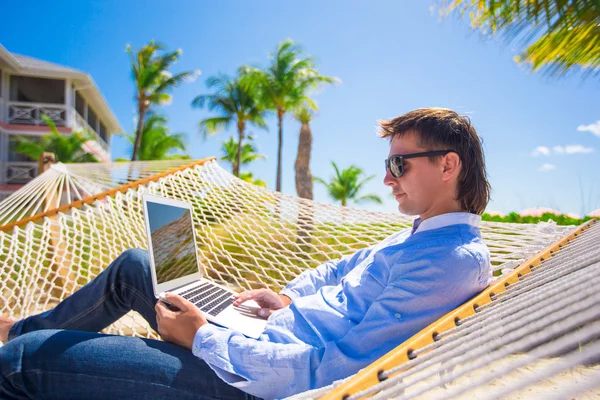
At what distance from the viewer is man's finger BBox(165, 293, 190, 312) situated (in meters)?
0.93

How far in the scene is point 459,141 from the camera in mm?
998

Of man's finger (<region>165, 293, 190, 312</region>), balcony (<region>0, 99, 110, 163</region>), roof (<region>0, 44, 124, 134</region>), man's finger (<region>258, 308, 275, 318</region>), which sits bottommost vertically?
man's finger (<region>258, 308, 275, 318</region>)

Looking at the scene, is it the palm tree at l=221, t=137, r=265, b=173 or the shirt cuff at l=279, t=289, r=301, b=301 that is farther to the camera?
the palm tree at l=221, t=137, r=265, b=173

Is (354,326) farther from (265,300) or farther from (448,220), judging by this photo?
(265,300)

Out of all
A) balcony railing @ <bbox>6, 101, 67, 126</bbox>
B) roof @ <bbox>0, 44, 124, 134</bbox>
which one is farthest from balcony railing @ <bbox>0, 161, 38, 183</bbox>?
roof @ <bbox>0, 44, 124, 134</bbox>

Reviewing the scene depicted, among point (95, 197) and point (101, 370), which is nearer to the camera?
point (101, 370)

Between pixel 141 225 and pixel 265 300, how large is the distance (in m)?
1.43

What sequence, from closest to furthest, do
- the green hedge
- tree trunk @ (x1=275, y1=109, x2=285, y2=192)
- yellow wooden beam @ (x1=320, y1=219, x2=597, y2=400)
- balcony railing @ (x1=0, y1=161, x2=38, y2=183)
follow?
yellow wooden beam @ (x1=320, y1=219, x2=597, y2=400) → the green hedge → balcony railing @ (x1=0, y1=161, x2=38, y2=183) → tree trunk @ (x1=275, y1=109, x2=285, y2=192)

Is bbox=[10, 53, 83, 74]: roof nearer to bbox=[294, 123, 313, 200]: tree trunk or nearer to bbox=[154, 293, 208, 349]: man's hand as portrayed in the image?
bbox=[294, 123, 313, 200]: tree trunk

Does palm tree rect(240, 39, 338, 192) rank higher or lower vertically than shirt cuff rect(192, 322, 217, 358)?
higher

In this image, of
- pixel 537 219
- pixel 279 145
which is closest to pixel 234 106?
pixel 279 145

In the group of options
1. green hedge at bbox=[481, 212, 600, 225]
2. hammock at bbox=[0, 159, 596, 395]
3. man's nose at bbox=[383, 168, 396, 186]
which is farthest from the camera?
green hedge at bbox=[481, 212, 600, 225]

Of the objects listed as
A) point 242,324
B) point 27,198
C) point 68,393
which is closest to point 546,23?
point 242,324

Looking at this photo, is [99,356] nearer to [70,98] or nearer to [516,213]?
[516,213]
